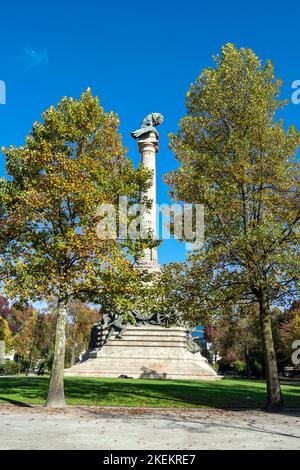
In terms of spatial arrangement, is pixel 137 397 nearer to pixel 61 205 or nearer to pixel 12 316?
pixel 61 205

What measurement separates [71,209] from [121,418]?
8.54 m

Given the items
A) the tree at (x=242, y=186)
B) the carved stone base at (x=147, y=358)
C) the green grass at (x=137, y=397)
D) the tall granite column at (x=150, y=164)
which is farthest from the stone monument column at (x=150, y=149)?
the tree at (x=242, y=186)

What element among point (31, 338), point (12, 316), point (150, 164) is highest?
point (150, 164)

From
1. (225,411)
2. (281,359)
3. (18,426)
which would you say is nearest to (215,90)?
(225,411)

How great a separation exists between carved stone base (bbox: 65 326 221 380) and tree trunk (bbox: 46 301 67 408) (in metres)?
18.0

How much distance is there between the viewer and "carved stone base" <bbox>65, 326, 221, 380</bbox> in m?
35.0

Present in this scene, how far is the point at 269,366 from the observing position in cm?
1808

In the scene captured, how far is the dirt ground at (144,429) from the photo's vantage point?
9.73 meters

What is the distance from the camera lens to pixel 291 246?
1825cm

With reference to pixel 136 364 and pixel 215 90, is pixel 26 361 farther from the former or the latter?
pixel 215 90

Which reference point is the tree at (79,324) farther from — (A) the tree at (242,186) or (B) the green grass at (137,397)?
(A) the tree at (242,186)

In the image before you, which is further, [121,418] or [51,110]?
[51,110]

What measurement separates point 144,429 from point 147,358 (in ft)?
80.1

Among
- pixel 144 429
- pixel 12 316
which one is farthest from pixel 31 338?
pixel 144 429
